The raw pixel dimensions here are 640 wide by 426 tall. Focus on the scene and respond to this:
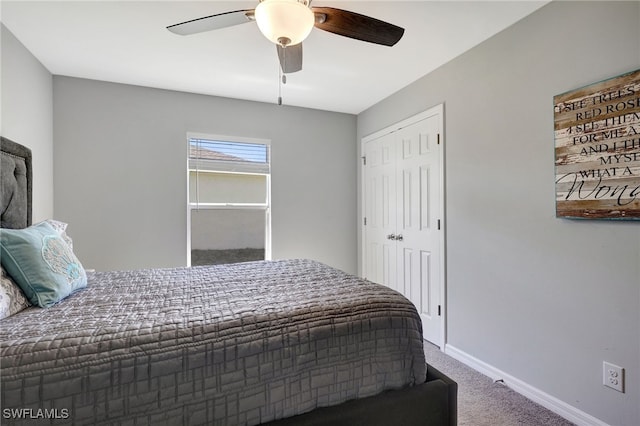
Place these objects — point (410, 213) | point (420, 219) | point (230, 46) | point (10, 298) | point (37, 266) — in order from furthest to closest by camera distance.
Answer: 1. point (410, 213)
2. point (420, 219)
3. point (230, 46)
4. point (37, 266)
5. point (10, 298)

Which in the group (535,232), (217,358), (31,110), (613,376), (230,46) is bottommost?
(613,376)

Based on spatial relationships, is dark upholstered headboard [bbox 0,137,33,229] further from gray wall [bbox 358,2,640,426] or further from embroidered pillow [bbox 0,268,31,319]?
gray wall [bbox 358,2,640,426]

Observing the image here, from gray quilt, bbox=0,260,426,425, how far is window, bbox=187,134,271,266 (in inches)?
78.3

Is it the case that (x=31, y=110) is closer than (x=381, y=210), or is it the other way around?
(x=31, y=110)

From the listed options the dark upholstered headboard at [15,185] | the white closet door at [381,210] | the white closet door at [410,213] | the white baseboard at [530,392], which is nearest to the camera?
the white baseboard at [530,392]

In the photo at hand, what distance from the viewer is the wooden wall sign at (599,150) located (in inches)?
61.8

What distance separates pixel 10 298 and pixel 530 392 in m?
2.84

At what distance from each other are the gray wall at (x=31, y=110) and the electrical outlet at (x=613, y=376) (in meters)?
3.90

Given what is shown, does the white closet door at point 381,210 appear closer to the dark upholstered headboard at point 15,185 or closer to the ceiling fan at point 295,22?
the ceiling fan at point 295,22

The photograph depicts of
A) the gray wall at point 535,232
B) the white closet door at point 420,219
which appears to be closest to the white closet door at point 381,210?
the white closet door at point 420,219

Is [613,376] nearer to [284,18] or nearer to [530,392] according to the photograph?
[530,392]

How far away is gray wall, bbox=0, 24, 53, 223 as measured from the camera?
7.17ft

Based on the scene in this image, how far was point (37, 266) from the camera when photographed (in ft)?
4.55

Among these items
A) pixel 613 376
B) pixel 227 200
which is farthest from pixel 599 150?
pixel 227 200
